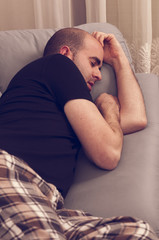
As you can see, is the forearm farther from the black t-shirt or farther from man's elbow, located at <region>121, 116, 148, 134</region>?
the black t-shirt

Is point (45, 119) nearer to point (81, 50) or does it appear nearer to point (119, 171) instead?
point (119, 171)

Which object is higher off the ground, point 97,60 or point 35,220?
point 97,60

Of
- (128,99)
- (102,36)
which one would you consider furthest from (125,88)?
(102,36)

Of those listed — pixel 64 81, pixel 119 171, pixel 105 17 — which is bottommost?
pixel 119 171

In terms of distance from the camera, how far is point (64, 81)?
3.80 feet

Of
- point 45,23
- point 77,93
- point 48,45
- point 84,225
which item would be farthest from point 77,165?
point 45,23

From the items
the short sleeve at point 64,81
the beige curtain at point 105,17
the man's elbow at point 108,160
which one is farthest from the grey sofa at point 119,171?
the beige curtain at point 105,17

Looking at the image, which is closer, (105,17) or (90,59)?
(90,59)

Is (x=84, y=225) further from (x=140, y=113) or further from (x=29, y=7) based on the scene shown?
(x=29, y=7)

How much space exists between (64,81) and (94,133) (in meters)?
0.19

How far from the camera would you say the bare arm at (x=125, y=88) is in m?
1.34

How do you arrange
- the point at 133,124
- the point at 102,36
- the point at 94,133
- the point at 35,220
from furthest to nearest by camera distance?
the point at 102,36 → the point at 133,124 → the point at 94,133 → the point at 35,220

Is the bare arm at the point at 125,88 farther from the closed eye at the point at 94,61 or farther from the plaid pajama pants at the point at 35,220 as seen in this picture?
the plaid pajama pants at the point at 35,220

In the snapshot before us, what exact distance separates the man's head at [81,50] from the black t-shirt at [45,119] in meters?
0.19
